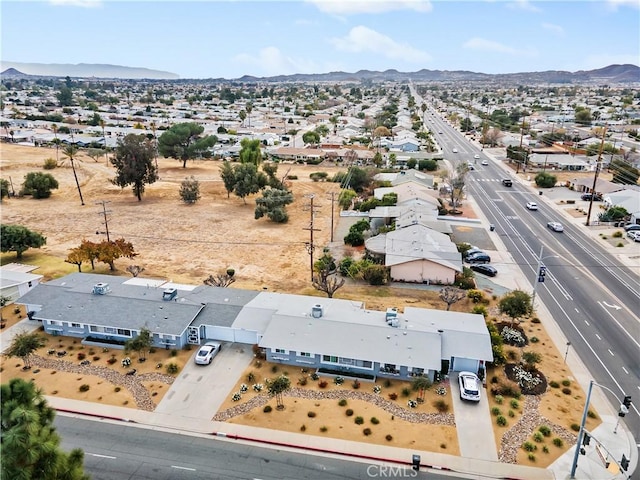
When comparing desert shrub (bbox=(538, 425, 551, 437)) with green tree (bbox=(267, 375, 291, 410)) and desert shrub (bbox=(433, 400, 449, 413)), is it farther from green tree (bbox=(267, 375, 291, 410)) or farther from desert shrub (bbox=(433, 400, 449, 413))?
green tree (bbox=(267, 375, 291, 410))

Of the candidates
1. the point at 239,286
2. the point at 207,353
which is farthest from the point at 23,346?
the point at 239,286

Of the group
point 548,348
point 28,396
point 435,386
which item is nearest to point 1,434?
point 28,396

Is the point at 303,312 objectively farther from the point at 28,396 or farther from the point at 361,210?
the point at 361,210

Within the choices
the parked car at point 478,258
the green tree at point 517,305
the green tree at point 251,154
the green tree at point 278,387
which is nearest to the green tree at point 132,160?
the green tree at point 251,154

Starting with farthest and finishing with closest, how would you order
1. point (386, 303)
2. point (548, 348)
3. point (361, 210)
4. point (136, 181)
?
1. point (136, 181)
2. point (361, 210)
3. point (386, 303)
4. point (548, 348)

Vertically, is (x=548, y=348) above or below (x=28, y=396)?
below

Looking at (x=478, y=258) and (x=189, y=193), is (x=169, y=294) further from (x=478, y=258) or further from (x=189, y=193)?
(x=189, y=193)

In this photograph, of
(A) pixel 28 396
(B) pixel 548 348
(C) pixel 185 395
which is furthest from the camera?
(B) pixel 548 348

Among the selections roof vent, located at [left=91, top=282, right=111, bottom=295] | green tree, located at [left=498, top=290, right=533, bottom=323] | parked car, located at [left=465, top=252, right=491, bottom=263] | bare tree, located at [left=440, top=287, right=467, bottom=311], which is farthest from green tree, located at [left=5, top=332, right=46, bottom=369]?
parked car, located at [left=465, top=252, right=491, bottom=263]
